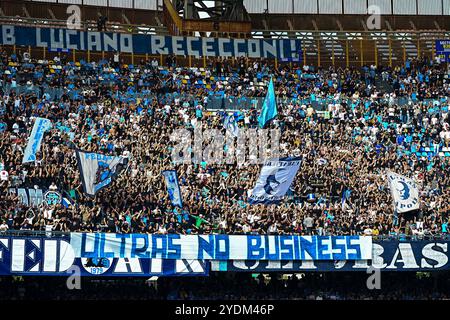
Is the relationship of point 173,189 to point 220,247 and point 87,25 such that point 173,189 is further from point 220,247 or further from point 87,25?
point 87,25

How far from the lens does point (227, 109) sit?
148 ft

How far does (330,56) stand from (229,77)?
29.3 ft

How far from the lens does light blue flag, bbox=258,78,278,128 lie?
41.0 metres

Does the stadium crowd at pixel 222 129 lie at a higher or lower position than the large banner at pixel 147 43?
lower

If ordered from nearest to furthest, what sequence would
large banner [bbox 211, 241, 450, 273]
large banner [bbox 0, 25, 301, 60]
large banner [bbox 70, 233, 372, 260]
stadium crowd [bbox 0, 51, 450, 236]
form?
large banner [bbox 70, 233, 372, 260], large banner [bbox 211, 241, 450, 273], stadium crowd [bbox 0, 51, 450, 236], large banner [bbox 0, 25, 301, 60]

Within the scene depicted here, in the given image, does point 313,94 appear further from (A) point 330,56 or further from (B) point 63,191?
(B) point 63,191

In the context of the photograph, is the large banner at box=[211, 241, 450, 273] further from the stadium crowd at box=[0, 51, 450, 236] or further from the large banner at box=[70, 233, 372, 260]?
the stadium crowd at box=[0, 51, 450, 236]

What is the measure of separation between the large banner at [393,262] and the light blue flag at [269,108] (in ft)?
29.5

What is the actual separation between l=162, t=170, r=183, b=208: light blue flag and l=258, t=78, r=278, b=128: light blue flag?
22.5ft

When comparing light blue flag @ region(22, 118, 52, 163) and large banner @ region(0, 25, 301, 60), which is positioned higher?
large banner @ region(0, 25, 301, 60)

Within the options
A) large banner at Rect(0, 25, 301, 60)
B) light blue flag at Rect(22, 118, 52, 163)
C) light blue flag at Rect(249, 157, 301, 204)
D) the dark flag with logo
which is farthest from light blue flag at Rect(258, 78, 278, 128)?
light blue flag at Rect(22, 118, 52, 163)

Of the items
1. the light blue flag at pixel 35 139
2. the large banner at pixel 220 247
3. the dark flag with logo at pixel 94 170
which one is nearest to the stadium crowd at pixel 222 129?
the light blue flag at pixel 35 139

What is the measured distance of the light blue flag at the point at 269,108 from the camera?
41.0 meters

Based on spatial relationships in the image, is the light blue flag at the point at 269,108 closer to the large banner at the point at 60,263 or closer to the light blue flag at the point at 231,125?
the light blue flag at the point at 231,125
